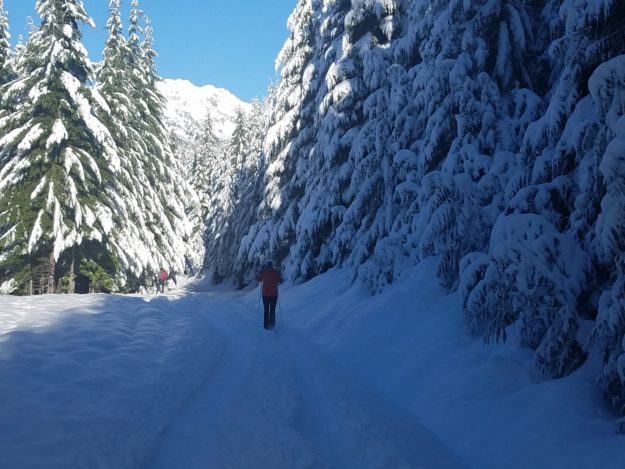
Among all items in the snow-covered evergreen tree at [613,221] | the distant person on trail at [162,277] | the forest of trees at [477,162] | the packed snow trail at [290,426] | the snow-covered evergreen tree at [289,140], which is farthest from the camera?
the distant person on trail at [162,277]

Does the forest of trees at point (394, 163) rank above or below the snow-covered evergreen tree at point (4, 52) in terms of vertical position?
below

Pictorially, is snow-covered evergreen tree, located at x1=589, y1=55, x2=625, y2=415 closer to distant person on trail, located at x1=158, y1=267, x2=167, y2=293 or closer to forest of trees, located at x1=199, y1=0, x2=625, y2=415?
forest of trees, located at x1=199, y1=0, x2=625, y2=415

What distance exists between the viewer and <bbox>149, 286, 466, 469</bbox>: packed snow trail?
5.34 m

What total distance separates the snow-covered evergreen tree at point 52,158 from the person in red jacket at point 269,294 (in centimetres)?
946

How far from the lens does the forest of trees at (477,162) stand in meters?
5.77

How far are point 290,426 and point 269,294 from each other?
8167 mm

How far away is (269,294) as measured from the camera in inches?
560

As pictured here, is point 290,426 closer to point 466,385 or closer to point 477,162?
point 466,385

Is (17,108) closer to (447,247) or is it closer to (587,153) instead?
(447,247)

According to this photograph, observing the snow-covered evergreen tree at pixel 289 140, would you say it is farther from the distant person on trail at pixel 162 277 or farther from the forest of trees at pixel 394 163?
the distant person on trail at pixel 162 277

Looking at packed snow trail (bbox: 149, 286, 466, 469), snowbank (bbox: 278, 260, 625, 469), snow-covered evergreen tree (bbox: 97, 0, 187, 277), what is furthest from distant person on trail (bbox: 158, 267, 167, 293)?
packed snow trail (bbox: 149, 286, 466, 469)

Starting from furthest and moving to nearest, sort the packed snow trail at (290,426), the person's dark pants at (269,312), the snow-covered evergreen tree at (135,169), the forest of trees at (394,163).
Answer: the snow-covered evergreen tree at (135,169)
the person's dark pants at (269,312)
the forest of trees at (394,163)
the packed snow trail at (290,426)

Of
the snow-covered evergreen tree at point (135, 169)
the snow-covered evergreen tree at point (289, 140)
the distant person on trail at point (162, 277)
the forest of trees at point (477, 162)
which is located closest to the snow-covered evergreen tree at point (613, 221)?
the forest of trees at point (477, 162)

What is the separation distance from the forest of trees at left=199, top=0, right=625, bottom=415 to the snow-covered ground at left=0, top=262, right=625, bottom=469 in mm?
628
